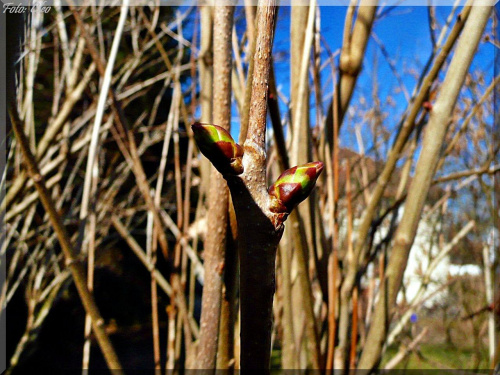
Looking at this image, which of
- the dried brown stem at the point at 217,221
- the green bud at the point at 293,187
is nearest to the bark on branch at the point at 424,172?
the dried brown stem at the point at 217,221

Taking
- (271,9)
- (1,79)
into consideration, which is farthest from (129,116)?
(271,9)

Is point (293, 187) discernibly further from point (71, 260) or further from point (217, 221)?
point (71, 260)

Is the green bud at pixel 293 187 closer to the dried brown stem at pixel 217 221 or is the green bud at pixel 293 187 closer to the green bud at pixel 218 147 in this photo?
the green bud at pixel 218 147

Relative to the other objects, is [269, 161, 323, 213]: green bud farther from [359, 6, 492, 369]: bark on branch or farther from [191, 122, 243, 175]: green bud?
[359, 6, 492, 369]: bark on branch

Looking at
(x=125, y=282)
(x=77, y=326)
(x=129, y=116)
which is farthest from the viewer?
(x=125, y=282)

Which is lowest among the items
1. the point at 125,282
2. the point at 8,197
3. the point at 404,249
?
the point at 125,282

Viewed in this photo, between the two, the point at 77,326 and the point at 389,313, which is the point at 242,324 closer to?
the point at 389,313
